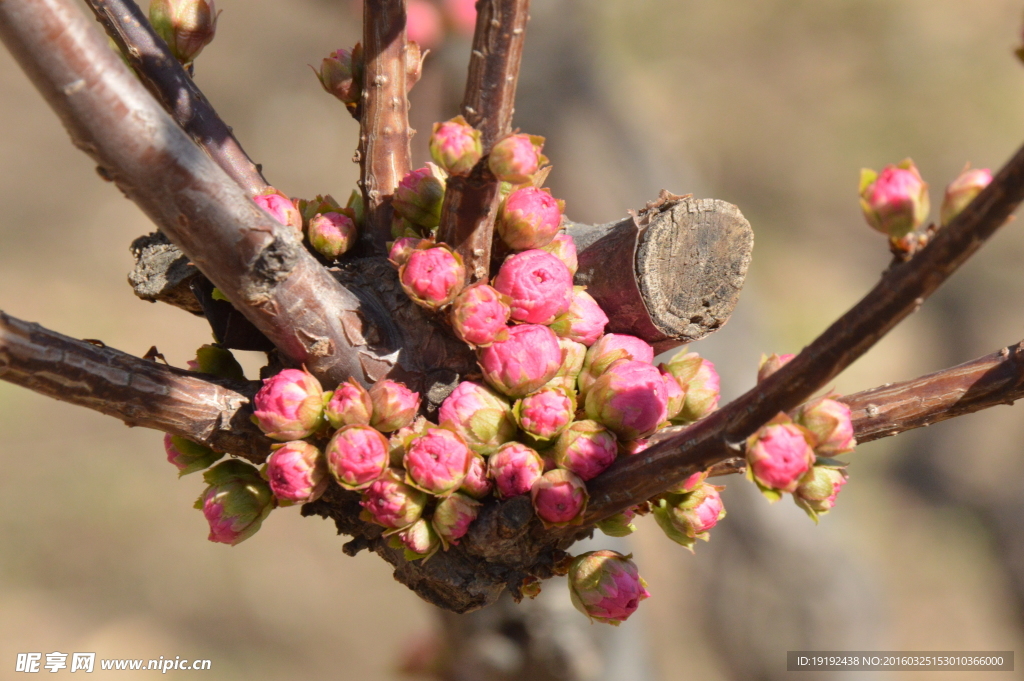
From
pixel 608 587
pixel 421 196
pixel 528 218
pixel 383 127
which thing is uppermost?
pixel 383 127

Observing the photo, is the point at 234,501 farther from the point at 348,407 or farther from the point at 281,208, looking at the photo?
the point at 281,208

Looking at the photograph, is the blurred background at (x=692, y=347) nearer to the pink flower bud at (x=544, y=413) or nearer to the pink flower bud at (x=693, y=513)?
the pink flower bud at (x=693, y=513)

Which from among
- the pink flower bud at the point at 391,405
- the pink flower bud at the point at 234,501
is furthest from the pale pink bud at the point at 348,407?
the pink flower bud at the point at 234,501

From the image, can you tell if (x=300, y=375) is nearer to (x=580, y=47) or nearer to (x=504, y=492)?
(x=504, y=492)

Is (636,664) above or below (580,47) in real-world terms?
below

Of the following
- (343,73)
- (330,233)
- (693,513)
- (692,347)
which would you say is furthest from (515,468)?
(692,347)

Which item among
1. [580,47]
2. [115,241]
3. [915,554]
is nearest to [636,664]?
[580,47]
